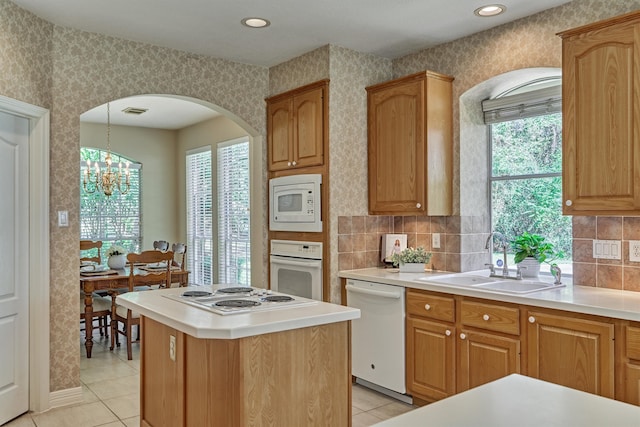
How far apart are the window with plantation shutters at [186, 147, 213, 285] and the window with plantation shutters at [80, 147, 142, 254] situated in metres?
0.79

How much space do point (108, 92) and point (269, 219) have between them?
1.68 m

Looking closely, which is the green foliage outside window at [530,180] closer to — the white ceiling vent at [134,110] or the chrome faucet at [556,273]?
the chrome faucet at [556,273]

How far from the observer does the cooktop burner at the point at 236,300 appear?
2.44 meters

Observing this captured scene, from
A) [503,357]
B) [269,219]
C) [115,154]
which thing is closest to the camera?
[503,357]

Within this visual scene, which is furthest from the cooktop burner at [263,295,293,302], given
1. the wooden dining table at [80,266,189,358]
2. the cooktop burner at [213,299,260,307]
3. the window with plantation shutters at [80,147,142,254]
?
the window with plantation shutters at [80,147,142,254]

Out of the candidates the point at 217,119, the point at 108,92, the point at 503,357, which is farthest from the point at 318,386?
the point at 217,119

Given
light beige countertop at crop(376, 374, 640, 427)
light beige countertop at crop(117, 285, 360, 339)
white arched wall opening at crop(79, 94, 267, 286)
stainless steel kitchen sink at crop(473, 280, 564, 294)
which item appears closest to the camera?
light beige countertop at crop(376, 374, 640, 427)

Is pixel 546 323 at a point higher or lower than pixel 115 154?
lower

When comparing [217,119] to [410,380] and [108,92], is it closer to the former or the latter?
[108,92]

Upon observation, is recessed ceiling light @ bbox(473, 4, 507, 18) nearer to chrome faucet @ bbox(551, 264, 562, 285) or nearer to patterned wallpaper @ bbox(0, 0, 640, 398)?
patterned wallpaper @ bbox(0, 0, 640, 398)

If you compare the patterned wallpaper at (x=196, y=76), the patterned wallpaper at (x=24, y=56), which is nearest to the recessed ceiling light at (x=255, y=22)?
the patterned wallpaper at (x=196, y=76)

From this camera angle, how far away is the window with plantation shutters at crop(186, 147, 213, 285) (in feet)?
23.5

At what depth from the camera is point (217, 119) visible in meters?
6.87

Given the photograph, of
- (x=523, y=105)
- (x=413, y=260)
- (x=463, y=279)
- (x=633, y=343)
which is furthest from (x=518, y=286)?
(x=523, y=105)
